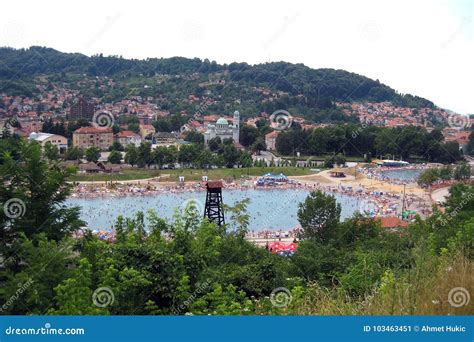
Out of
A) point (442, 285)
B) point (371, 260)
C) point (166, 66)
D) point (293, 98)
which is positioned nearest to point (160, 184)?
point (371, 260)

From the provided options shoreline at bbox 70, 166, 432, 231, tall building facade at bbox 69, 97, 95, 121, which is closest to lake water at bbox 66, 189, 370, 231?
shoreline at bbox 70, 166, 432, 231

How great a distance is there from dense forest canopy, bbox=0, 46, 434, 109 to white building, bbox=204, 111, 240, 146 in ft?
54.1

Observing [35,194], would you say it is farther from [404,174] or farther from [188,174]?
[404,174]

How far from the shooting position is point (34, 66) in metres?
64.3

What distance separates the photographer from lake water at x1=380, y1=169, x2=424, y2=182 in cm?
2514

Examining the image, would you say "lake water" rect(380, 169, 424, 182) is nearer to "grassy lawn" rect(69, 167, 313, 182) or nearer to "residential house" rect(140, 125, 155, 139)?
"grassy lawn" rect(69, 167, 313, 182)

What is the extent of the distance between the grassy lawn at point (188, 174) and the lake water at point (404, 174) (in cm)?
375

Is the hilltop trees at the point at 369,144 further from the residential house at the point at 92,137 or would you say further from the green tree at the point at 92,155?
the green tree at the point at 92,155

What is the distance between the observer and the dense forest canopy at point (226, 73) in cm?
5466

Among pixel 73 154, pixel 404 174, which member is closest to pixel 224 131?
pixel 73 154

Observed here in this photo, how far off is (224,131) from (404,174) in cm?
1117

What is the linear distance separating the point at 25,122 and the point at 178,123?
972 centimetres

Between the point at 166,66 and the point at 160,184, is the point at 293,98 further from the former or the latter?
the point at 160,184

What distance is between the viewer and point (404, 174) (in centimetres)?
2667
